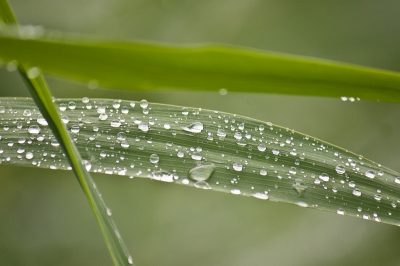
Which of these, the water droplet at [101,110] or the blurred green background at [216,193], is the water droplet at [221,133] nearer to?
the water droplet at [101,110]

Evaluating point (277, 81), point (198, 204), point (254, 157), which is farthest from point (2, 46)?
point (198, 204)

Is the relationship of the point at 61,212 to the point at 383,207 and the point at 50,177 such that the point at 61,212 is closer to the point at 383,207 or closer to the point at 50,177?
the point at 50,177

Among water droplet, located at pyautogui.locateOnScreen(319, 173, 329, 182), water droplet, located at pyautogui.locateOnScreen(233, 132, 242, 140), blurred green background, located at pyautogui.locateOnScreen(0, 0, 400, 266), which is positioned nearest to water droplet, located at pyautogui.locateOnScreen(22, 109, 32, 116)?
water droplet, located at pyautogui.locateOnScreen(233, 132, 242, 140)

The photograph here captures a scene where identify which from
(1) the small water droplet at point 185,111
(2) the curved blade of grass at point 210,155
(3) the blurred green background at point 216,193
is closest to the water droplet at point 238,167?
(2) the curved blade of grass at point 210,155

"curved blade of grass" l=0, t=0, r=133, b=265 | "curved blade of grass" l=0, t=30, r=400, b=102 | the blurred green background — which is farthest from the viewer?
the blurred green background

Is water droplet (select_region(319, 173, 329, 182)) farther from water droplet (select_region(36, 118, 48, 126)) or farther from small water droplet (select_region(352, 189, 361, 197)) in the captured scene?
water droplet (select_region(36, 118, 48, 126))
